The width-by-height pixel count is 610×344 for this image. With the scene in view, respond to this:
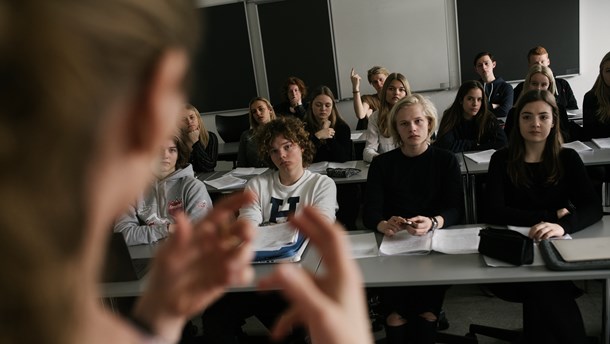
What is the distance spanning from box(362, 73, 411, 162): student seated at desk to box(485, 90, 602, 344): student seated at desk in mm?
1569

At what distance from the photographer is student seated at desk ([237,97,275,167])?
14.5 ft

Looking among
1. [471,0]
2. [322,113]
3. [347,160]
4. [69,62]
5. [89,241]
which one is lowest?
[347,160]

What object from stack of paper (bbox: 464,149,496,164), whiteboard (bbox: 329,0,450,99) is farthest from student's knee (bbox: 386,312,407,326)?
whiteboard (bbox: 329,0,450,99)

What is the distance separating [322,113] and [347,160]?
55 cm

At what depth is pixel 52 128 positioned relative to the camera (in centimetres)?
26

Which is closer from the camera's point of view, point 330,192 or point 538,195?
point 538,195

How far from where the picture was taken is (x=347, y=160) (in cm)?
425

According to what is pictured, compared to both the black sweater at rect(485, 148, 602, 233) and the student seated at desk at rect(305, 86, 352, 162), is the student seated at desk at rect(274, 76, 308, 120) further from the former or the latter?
the black sweater at rect(485, 148, 602, 233)

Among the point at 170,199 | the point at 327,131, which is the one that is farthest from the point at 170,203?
the point at 327,131

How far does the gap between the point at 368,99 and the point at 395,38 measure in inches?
43.1

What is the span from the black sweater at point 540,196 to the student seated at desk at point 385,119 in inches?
65.5

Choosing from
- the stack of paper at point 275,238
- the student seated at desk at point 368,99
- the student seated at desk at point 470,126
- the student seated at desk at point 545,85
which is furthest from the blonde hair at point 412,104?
the student seated at desk at point 368,99

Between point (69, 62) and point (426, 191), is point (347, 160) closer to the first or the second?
point (426, 191)

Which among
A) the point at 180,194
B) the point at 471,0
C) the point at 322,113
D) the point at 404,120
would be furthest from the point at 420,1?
the point at 180,194
